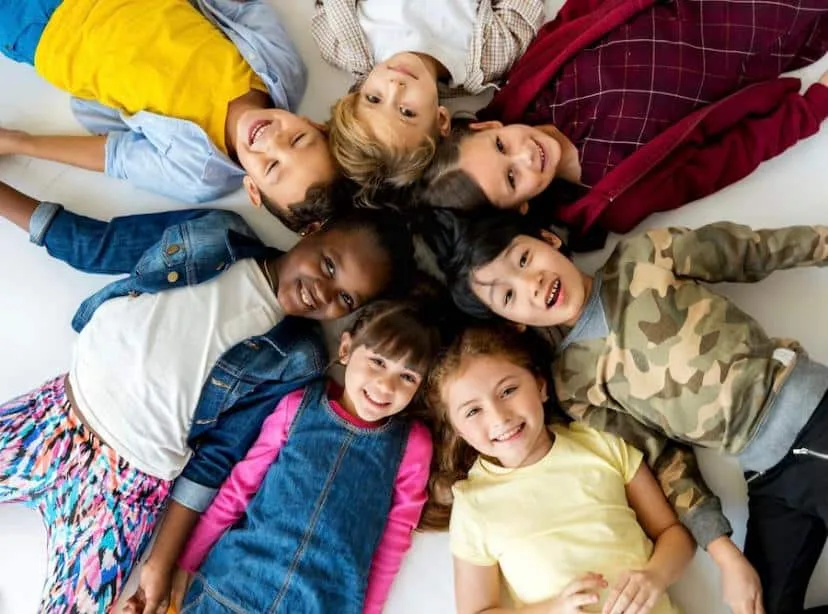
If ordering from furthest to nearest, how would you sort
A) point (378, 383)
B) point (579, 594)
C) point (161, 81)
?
point (161, 81) < point (378, 383) < point (579, 594)

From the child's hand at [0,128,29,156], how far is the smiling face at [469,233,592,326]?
0.79 metres

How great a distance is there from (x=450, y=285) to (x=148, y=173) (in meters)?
0.53

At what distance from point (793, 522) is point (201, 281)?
36.4 inches

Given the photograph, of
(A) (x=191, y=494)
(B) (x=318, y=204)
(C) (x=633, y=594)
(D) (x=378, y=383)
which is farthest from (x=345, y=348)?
(C) (x=633, y=594)

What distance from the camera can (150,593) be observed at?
46.1 inches

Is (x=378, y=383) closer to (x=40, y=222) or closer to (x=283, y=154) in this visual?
(x=283, y=154)

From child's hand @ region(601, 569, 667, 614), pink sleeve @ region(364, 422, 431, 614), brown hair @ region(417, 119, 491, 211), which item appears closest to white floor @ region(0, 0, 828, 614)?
pink sleeve @ region(364, 422, 431, 614)

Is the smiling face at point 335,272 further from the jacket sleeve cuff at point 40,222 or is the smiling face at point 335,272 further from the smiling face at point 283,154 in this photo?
the jacket sleeve cuff at point 40,222

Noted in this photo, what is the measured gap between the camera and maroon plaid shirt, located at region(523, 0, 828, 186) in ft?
3.83

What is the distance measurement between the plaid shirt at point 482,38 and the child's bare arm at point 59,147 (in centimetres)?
42

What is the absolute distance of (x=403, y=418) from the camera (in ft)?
4.03

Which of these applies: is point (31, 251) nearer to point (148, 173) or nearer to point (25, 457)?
point (148, 173)

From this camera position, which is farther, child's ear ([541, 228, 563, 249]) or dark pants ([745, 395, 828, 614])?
child's ear ([541, 228, 563, 249])

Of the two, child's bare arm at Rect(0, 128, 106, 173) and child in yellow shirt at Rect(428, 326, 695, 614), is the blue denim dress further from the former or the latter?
child's bare arm at Rect(0, 128, 106, 173)
